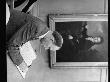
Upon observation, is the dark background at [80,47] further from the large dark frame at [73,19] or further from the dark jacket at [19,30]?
the dark jacket at [19,30]

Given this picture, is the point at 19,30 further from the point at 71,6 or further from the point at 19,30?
the point at 71,6

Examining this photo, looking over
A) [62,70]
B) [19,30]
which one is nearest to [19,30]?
[19,30]

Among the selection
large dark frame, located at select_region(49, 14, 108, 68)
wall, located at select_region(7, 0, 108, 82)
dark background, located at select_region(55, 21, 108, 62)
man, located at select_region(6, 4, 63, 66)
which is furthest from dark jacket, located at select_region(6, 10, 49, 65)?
dark background, located at select_region(55, 21, 108, 62)

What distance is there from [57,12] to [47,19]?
10 centimetres

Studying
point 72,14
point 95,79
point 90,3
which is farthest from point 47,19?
point 95,79

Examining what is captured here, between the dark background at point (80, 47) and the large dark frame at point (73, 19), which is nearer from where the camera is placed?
the large dark frame at point (73, 19)

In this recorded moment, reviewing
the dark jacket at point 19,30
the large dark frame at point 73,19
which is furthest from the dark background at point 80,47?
the dark jacket at point 19,30

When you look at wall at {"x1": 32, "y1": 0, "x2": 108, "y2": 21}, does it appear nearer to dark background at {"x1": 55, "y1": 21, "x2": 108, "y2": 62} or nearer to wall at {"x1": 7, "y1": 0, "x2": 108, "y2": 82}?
wall at {"x1": 7, "y1": 0, "x2": 108, "y2": 82}

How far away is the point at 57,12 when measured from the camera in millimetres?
1339

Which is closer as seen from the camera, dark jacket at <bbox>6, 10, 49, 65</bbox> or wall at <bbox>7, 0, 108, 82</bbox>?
dark jacket at <bbox>6, 10, 49, 65</bbox>

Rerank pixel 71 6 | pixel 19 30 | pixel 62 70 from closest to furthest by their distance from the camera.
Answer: pixel 19 30 → pixel 71 6 → pixel 62 70

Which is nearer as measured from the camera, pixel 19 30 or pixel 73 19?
pixel 19 30
